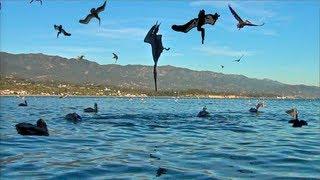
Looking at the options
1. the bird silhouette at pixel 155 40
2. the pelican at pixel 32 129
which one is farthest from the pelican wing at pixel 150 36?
the pelican at pixel 32 129

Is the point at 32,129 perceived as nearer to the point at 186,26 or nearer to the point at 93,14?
the point at 93,14

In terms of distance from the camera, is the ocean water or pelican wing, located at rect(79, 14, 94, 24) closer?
pelican wing, located at rect(79, 14, 94, 24)

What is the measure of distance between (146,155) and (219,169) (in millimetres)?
5110

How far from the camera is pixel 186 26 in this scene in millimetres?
4457

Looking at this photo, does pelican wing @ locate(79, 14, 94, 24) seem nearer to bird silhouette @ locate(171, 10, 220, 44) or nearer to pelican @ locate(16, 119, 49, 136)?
bird silhouette @ locate(171, 10, 220, 44)

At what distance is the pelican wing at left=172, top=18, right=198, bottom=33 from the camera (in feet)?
14.3

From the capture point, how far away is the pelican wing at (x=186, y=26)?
4.37 m

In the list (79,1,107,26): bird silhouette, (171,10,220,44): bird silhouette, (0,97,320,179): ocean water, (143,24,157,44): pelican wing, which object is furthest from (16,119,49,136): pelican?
(171,10,220,44): bird silhouette

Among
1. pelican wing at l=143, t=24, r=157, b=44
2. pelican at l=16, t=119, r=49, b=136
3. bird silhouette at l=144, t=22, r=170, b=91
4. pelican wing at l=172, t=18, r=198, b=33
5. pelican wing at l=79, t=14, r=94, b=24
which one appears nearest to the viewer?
bird silhouette at l=144, t=22, r=170, b=91

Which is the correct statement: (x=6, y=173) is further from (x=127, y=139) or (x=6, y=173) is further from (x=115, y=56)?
(x=127, y=139)

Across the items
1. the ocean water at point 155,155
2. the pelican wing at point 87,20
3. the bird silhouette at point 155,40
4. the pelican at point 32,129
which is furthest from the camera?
the pelican at point 32,129

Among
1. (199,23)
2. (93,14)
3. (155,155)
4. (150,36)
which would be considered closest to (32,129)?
(155,155)

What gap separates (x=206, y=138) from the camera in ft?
111

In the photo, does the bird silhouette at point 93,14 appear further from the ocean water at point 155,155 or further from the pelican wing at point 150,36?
the ocean water at point 155,155
